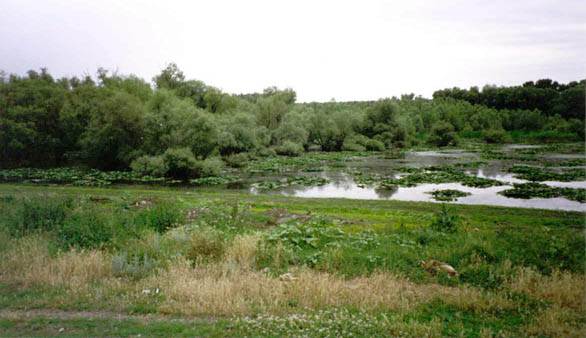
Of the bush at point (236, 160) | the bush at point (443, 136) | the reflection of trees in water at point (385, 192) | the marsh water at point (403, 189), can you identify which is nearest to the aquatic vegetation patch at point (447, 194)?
the marsh water at point (403, 189)

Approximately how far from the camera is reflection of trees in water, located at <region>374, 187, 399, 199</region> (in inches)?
956

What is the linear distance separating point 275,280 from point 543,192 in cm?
2324

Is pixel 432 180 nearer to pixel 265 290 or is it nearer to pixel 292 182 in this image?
pixel 292 182

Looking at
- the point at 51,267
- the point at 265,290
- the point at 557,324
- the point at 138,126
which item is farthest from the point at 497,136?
the point at 51,267

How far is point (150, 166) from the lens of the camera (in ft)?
115

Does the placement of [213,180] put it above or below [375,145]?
below

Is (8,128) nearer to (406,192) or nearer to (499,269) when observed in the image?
(406,192)

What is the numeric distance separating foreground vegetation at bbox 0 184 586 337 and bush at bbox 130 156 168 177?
22145 millimetres

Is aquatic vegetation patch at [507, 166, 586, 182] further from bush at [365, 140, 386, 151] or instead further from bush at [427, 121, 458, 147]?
bush at [427, 121, 458, 147]

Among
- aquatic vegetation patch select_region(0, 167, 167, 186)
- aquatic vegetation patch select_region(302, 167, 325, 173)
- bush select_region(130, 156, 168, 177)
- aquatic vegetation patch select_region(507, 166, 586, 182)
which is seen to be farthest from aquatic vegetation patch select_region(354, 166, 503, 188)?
aquatic vegetation patch select_region(0, 167, 167, 186)

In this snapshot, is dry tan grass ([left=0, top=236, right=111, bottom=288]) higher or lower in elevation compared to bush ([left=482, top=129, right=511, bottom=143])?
lower

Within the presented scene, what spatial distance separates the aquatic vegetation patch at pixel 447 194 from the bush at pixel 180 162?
23113 millimetres

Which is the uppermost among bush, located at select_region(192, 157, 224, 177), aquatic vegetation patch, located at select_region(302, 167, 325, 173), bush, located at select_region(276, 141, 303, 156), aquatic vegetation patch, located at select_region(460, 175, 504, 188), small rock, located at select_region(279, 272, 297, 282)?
bush, located at select_region(276, 141, 303, 156)

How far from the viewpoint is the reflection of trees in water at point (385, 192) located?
79.6ft
